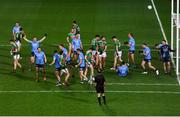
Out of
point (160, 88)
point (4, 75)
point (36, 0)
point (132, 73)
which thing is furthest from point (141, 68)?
point (36, 0)

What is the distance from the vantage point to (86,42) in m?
38.7

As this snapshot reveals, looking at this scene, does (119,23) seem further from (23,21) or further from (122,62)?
(122,62)

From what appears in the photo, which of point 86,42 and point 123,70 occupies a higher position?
point 86,42

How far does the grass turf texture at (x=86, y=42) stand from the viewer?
2756cm

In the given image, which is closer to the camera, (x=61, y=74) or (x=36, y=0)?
(x=61, y=74)

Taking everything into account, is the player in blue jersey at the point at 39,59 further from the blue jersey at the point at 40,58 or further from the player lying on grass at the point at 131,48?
the player lying on grass at the point at 131,48

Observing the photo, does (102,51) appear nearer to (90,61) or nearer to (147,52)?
(90,61)

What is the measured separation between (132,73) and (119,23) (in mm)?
10380

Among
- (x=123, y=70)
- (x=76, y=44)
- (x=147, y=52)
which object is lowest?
(x=123, y=70)

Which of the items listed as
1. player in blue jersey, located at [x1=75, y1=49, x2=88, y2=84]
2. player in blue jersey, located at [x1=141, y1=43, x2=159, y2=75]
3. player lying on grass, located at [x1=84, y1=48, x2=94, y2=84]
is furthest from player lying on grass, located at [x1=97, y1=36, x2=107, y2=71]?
player in blue jersey, located at [x1=141, y1=43, x2=159, y2=75]

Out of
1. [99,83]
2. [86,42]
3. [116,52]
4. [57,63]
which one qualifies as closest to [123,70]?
[116,52]

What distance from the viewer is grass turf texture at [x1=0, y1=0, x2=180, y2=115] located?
27.6 meters

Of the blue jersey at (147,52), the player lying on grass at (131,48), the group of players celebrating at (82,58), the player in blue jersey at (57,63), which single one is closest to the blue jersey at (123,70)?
the group of players celebrating at (82,58)

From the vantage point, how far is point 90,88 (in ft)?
99.8
